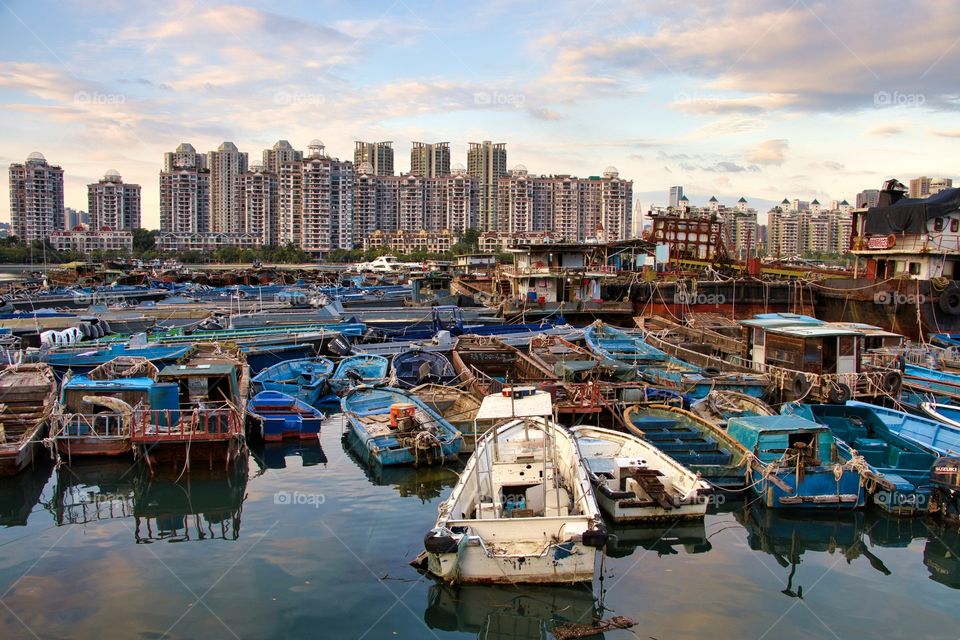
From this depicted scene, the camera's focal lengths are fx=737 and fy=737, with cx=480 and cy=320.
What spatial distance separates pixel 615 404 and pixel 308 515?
845 centimetres

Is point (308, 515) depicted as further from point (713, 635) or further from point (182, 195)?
point (182, 195)

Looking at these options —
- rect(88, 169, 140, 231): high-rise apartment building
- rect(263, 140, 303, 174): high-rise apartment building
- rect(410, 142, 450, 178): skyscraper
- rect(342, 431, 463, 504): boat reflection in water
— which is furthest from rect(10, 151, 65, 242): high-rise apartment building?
rect(342, 431, 463, 504): boat reflection in water

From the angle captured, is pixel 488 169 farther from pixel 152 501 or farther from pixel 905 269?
pixel 152 501

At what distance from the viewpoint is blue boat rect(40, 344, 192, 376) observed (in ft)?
75.3

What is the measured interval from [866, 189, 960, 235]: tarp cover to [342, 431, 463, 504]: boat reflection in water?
26026mm

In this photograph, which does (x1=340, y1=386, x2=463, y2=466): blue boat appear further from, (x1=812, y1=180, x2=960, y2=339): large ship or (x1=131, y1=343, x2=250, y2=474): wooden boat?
(x1=812, y1=180, x2=960, y2=339): large ship

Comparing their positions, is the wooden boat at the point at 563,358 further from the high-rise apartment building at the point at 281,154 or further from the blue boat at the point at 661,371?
the high-rise apartment building at the point at 281,154

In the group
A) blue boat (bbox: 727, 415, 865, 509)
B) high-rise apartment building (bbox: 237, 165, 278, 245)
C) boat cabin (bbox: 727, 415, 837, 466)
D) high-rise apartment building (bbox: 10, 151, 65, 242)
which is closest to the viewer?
blue boat (bbox: 727, 415, 865, 509)

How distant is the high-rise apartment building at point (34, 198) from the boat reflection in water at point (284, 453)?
14699 centimetres

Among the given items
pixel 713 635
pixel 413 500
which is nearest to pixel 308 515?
pixel 413 500

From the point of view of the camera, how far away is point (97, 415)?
16.1 metres

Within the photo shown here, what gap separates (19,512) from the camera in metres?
13.7

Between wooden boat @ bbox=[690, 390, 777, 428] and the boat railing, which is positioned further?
wooden boat @ bbox=[690, 390, 777, 428]

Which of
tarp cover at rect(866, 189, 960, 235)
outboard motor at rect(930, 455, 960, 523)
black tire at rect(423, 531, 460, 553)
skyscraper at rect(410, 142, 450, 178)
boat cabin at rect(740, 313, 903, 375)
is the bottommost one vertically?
outboard motor at rect(930, 455, 960, 523)
